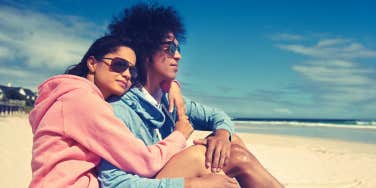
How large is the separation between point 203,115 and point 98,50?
119 centimetres

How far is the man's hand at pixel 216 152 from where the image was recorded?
246cm

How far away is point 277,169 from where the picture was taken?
7406mm

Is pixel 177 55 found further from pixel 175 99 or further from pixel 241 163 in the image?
pixel 241 163

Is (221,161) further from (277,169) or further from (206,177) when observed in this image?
(277,169)

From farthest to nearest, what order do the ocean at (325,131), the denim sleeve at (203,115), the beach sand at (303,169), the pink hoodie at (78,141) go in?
the ocean at (325,131), the beach sand at (303,169), the denim sleeve at (203,115), the pink hoodie at (78,141)

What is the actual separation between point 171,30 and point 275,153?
25.0 feet

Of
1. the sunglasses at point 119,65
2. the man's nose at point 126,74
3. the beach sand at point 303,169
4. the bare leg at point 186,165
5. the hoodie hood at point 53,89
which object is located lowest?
the beach sand at point 303,169

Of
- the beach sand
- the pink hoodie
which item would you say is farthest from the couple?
the beach sand

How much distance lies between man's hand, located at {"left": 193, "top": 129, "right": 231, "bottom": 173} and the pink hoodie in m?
0.51

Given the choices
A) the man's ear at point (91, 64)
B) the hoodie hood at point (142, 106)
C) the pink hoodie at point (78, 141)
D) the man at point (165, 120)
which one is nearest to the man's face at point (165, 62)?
the man at point (165, 120)

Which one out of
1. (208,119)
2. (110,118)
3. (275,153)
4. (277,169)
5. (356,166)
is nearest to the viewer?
(110,118)

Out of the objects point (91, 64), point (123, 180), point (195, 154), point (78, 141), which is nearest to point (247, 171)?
point (195, 154)

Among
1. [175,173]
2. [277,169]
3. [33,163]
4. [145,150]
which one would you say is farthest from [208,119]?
[277,169]

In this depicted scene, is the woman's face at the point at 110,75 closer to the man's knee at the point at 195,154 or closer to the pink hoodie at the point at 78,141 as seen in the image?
the pink hoodie at the point at 78,141
